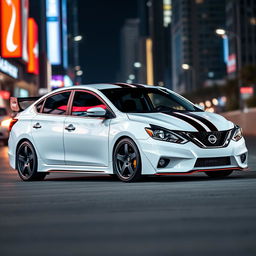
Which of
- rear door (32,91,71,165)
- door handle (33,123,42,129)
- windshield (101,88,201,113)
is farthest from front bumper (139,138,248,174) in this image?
door handle (33,123,42,129)

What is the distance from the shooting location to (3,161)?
22891mm

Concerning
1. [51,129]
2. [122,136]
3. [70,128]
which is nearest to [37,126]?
[51,129]

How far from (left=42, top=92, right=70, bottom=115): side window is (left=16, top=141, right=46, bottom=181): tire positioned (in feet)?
2.21

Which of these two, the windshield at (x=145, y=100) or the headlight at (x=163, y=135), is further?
the windshield at (x=145, y=100)

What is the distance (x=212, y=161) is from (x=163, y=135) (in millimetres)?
829

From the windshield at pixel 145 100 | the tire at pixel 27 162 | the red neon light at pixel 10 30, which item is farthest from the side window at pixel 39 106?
the red neon light at pixel 10 30

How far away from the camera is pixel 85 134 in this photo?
46.2 feet

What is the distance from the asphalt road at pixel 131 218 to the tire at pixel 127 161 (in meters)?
0.22

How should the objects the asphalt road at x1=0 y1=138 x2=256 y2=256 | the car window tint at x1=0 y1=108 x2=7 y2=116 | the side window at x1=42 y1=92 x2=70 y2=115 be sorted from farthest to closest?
1. the car window tint at x1=0 y1=108 x2=7 y2=116
2. the side window at x1=42 y1=92 x2=70 y2=115
3. the asphalt road at x1=0 y1=138 x2=256 y2=256

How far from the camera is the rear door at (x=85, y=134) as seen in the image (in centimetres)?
1380

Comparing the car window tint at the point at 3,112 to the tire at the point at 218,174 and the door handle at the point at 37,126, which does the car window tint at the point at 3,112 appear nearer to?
the door handle at the point at 37,126

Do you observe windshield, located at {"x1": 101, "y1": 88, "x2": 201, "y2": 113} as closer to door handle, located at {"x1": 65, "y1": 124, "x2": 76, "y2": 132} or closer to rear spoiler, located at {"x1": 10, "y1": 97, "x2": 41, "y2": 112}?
door handle, located at {"x1": 65, "y1": 124, "x2": 76, "y2": 132}

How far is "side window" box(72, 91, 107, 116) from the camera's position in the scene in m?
14.5

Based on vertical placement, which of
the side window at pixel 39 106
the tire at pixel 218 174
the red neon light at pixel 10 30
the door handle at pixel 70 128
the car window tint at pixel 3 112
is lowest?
the car window tint at pixel 3 112
